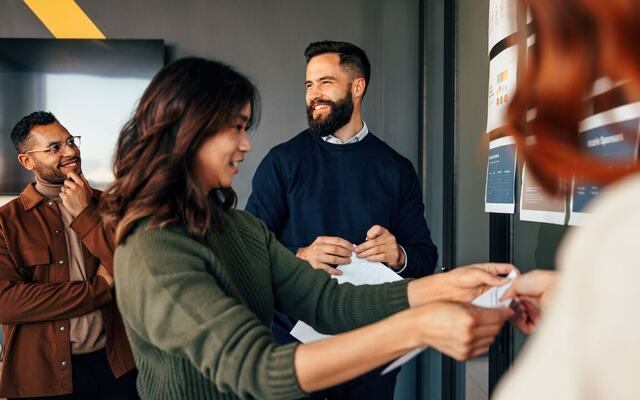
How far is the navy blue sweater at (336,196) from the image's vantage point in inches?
102

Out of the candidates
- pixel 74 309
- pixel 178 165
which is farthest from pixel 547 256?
pixel 74 309

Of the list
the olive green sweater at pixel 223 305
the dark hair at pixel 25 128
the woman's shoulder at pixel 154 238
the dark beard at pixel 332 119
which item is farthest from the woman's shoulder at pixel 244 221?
the dark hair at pixel 25 128

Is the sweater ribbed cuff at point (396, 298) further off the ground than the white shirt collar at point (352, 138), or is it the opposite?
the white shirt collar at point (352, 138)

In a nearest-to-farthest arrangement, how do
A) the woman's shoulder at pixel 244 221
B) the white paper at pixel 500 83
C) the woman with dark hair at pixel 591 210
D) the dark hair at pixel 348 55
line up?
1. the woman with dark hair at pixel 591 210
2. the woman's shoulder at pixel 244 221
3. the white paper at pixel 500 83
4. the dark hair at pixel 348 55

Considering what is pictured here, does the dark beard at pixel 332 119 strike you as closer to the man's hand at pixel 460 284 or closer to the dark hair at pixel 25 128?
the dark hair at pixel 25 128

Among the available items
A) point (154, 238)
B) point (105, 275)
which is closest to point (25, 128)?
point (105, 275)

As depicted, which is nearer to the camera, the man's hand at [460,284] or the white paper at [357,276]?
the man's hand at [460,284]

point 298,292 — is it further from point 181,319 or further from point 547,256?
point 547,256

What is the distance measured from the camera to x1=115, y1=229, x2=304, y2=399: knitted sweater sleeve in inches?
45.5

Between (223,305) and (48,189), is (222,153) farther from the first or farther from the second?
(48,189)

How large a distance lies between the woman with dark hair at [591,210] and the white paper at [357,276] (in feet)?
4.23

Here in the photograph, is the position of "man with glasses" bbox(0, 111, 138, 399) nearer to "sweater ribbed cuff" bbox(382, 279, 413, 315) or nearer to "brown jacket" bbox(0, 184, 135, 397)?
"brown jacket" bbox(0, 184, 135, 397)

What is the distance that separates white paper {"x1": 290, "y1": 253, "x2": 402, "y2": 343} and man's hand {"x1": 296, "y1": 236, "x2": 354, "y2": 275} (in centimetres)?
2

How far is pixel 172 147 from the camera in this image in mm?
1406
